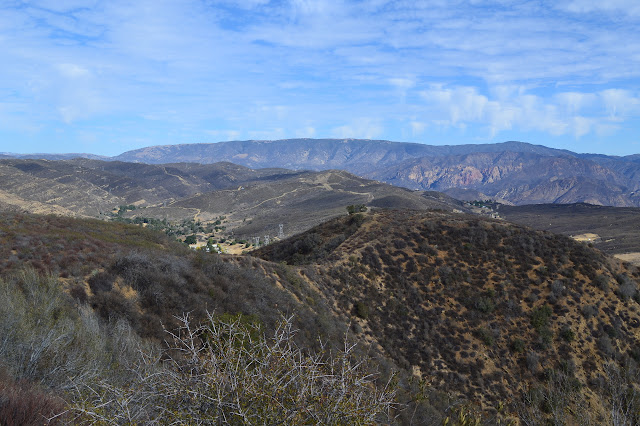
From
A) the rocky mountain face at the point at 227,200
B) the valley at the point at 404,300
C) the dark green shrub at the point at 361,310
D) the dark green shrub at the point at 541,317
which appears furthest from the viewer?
the rocky mountain face at the point at 227,200

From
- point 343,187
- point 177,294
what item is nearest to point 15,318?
point 177,294

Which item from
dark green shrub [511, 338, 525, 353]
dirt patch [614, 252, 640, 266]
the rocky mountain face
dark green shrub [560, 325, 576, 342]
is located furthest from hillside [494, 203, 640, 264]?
dark green shrub [511, 338, 525, 353]

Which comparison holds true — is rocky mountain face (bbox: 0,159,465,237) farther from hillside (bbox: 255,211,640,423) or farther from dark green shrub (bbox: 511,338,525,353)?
dark green shrub (bbox: 511,338,525,353)

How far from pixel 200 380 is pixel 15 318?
8.41 meters

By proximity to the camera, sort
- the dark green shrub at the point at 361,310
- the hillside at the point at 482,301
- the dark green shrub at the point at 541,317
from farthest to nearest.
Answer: the dark green shrub at the point at 541,317
the dark green shrub at the point at 361,310
the hillside at the point at 482,301

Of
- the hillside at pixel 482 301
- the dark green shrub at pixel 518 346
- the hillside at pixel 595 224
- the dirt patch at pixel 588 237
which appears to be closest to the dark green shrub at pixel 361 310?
the hillside at pixel 482 301

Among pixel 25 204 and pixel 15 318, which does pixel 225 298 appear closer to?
pixel 15 318

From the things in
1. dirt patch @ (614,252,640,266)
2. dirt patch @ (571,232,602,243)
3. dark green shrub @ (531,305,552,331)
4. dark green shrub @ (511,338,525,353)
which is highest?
dark green shrub @ (531,305,552,331)

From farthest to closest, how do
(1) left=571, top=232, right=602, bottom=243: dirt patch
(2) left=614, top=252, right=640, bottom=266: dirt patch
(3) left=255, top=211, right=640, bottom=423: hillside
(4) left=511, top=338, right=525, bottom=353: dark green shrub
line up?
(1) left=571, top=232, right=602, bottom=243: dirt patch < (2) left=614, top=252, right=640, bottom=266: dirt patch < (4) left=511, top=338, right=525, bottom=353: dark green shrub < (3) left=255, top=211, right=640, bottom=423: hillside

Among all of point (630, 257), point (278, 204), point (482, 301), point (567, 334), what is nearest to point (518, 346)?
point (567, 334)

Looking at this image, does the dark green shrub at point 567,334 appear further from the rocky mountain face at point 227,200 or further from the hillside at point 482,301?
the rocky mountain face at point 227,200

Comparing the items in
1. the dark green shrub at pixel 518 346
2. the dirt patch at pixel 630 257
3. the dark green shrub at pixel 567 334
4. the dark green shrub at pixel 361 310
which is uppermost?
the dark green shrub at pixel 361 310

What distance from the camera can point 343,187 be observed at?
18412 cm

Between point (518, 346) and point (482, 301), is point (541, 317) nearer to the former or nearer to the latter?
point (518, 346)
